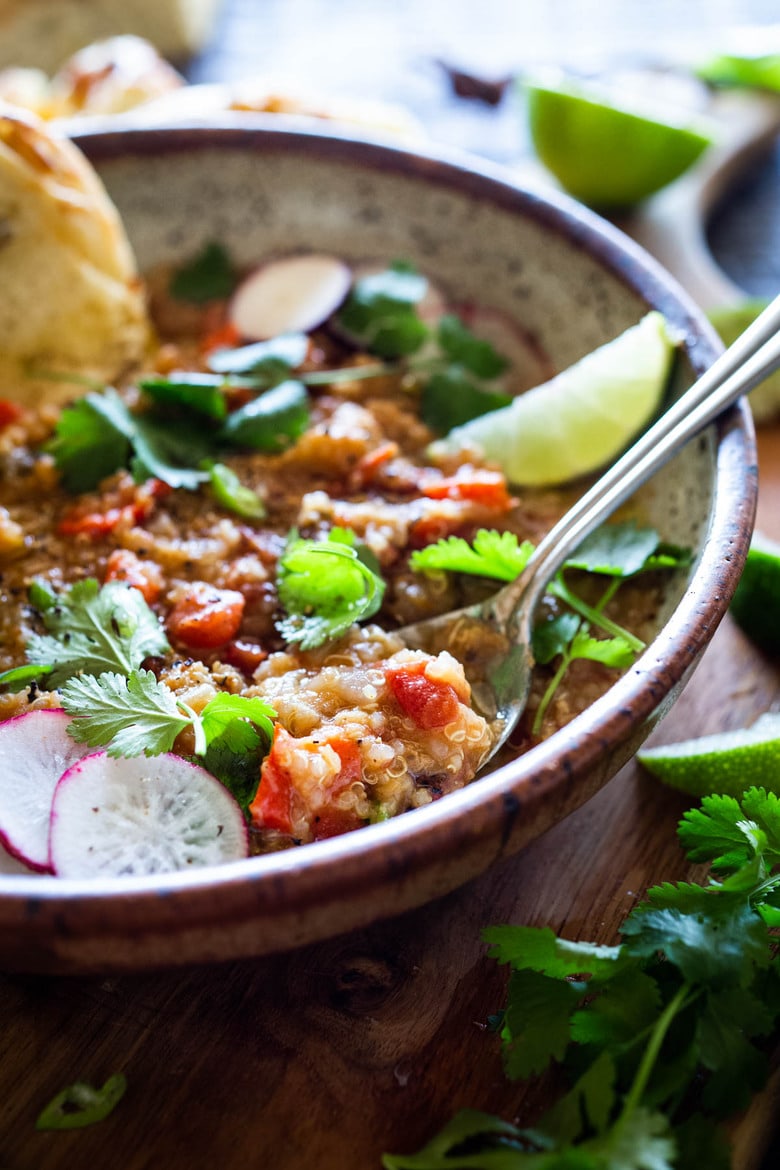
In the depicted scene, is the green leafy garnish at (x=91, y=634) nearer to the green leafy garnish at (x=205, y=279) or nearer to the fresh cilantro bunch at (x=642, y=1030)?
the fresh cilantro bunch at (x=642, y=1030)

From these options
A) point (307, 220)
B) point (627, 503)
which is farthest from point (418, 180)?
point (627, 503)

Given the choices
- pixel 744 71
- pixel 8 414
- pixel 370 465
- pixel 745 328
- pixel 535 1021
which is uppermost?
pixel 744 71

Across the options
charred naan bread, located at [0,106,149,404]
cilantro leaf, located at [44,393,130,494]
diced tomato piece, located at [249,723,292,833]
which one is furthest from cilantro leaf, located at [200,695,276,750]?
charred naan bread, located at [0,106,149,404]

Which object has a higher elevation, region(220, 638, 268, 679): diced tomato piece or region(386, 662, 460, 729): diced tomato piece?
region(386, 662, 460, 729): diced tomato piece

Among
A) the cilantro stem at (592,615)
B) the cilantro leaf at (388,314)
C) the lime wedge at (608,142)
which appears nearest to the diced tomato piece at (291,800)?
the cilantro stem at (592,615)

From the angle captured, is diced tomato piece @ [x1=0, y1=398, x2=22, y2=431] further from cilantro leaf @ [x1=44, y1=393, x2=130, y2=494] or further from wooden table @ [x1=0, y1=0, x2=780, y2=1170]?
wooden table @ [x1=0, y1=0, x2=780, y2=1170]

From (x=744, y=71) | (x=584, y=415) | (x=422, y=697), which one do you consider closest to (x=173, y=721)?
(x=422, y=697)

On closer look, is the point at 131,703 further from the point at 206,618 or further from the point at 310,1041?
the point at 310,1041
